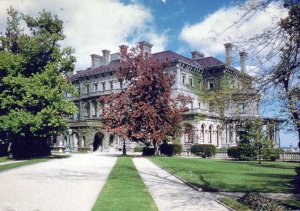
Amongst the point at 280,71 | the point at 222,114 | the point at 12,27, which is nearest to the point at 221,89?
the point at 222,114

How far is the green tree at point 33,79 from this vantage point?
30.7m

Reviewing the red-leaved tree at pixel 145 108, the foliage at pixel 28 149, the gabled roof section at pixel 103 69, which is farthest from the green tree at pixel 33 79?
the gabled roof section at pixel 103 69

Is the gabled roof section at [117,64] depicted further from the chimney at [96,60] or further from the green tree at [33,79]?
the green tree at [33,79]

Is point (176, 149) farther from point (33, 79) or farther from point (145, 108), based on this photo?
point (33, 79)

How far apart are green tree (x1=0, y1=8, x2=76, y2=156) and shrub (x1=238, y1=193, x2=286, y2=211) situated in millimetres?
23916

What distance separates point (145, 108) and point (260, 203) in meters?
24.5

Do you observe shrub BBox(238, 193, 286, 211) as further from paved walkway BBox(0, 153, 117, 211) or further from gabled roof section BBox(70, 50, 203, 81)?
gabled roof section BBox(70, 50, 203, 81)

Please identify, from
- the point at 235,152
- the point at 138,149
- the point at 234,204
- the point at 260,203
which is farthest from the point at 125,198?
the point at 138,149

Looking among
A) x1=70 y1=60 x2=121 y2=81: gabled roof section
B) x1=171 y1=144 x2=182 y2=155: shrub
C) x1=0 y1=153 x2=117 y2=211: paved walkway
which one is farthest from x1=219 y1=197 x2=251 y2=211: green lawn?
x1=70 y1=60 x2=121 y2=81: gabled roof section

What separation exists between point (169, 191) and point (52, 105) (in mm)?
22096

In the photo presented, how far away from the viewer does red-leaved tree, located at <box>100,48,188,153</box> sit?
34.2 meters

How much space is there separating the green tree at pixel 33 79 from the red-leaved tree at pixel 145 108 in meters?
4.84

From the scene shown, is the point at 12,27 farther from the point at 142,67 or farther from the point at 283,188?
the point at 283,188

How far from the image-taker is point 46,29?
33.7 m
